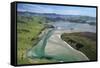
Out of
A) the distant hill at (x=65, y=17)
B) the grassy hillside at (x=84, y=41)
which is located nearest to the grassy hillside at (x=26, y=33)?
the distant hill at (x=65, y=17)

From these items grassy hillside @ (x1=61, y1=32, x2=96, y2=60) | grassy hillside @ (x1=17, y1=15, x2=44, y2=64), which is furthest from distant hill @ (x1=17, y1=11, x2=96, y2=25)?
grassy hillside @ (x1=61, y1=32, x2=96, y2=60)

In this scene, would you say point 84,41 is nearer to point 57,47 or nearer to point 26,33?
point 57,47

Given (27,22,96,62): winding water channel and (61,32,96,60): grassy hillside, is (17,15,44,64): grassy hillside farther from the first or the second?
(61,32,96,60): grassy hillside
